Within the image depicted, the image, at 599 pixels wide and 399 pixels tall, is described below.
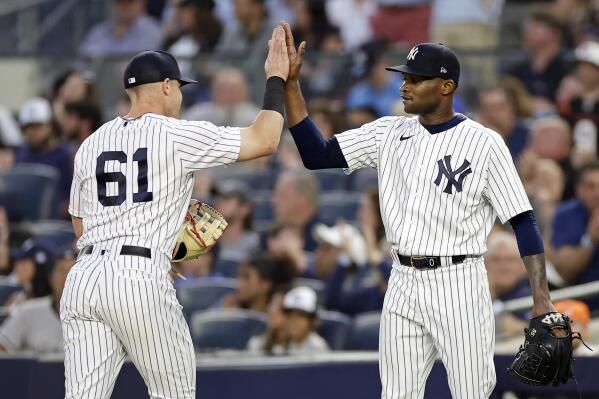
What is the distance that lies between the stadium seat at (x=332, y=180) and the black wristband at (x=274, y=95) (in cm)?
523

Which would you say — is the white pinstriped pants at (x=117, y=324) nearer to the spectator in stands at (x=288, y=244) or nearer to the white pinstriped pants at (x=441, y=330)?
the white pinstriped pants at (x=441, y=330)

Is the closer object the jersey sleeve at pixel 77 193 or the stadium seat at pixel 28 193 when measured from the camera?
the jersey sleeve at pixel 77 193

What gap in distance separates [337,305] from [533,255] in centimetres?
396

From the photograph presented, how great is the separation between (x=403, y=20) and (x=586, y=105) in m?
2.31

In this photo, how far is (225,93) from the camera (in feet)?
36.5

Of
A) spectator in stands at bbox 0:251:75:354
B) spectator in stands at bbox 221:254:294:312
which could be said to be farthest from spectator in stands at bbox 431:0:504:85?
spectator in stands at bbox 0:251:75:354

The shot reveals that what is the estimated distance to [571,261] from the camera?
29.0ft

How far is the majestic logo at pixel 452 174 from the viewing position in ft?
18.0

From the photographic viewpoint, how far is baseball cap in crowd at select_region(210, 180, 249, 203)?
10054mm

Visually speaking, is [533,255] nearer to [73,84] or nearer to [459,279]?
[459,279]

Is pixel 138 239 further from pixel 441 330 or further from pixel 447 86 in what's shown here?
pixel 447 86

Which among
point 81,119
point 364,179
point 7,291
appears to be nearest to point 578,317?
point 364,179

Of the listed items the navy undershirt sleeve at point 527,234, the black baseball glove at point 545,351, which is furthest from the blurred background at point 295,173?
the navy undershirt sleeve at point 527,234

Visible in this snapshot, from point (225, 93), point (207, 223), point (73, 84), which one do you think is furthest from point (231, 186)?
point (207, 223)
